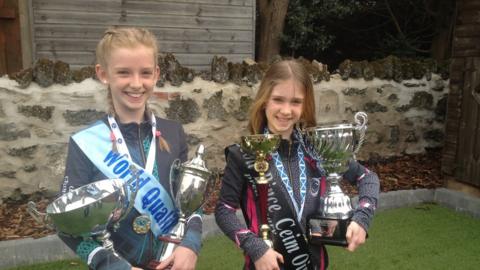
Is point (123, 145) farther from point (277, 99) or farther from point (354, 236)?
point (354, 236)

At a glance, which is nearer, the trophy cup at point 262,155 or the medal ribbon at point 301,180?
the trophy cup at point 262,155

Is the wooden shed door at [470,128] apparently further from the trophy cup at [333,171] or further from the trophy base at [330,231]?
the trophy base at [330,231]

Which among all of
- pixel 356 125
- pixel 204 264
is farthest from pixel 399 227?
pixel 356 125

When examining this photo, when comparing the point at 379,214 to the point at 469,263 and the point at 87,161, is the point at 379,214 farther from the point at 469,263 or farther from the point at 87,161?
the point at 87,161

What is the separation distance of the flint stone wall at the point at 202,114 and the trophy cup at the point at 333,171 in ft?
9.13

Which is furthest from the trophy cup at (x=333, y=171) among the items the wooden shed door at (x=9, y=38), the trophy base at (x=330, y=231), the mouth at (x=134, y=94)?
the wooden shed door at (x=9, y=38)

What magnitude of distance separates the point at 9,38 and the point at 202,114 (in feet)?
9.51

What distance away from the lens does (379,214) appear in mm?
4551

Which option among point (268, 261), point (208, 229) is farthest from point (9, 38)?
point (268, 261)

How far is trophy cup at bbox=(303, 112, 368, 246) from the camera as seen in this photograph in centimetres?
187

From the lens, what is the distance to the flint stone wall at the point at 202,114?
13.4 ft

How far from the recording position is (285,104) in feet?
6.34

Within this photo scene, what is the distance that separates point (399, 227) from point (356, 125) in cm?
254

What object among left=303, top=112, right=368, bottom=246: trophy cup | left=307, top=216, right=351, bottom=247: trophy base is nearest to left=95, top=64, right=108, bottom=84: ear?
left=303, top=112, right=368, bottom=246: trophy cup
